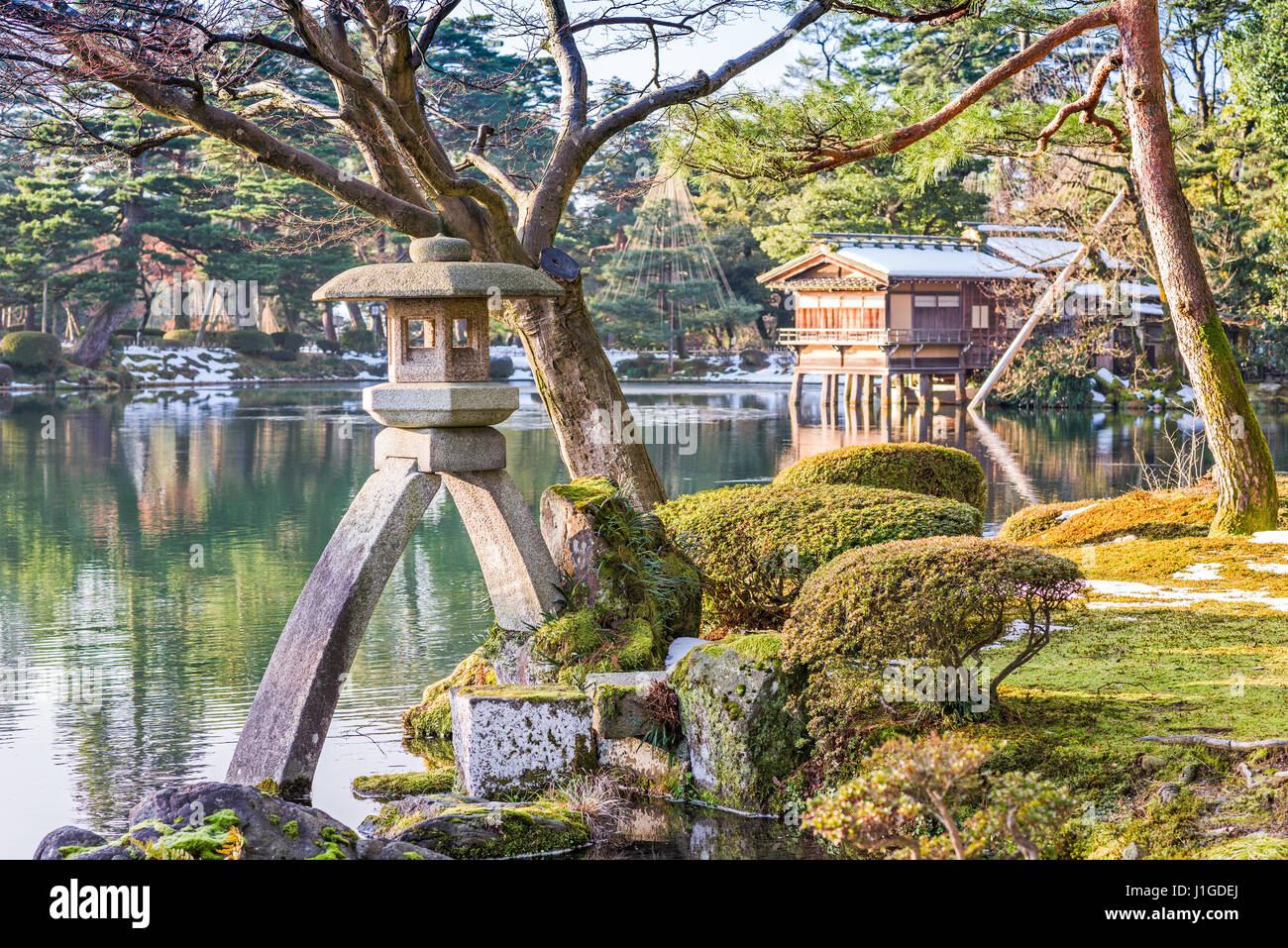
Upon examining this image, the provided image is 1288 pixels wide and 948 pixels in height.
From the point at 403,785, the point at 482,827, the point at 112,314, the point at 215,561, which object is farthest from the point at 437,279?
the point at 112,314

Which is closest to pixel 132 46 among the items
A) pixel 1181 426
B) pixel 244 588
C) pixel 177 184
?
pixel 244 588

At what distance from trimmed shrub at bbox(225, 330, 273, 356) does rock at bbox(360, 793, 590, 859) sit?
1639 inches

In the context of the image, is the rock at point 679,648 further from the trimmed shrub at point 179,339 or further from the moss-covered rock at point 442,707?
the trimmed shrub at point 179,339

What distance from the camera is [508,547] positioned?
22.0 feet

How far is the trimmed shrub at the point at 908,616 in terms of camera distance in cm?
544

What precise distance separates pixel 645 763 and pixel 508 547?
4.40 ft

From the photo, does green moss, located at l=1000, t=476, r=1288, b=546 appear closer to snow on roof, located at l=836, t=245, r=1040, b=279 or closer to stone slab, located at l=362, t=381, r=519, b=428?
stone slab, located at l=362, t=381, r=519, b=428

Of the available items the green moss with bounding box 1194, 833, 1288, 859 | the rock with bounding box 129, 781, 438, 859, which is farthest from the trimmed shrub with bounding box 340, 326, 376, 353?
the green moss with bounding box 1194, 833, 1288, 859

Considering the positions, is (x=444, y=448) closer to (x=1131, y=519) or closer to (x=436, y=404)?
(x=436, y=404)
